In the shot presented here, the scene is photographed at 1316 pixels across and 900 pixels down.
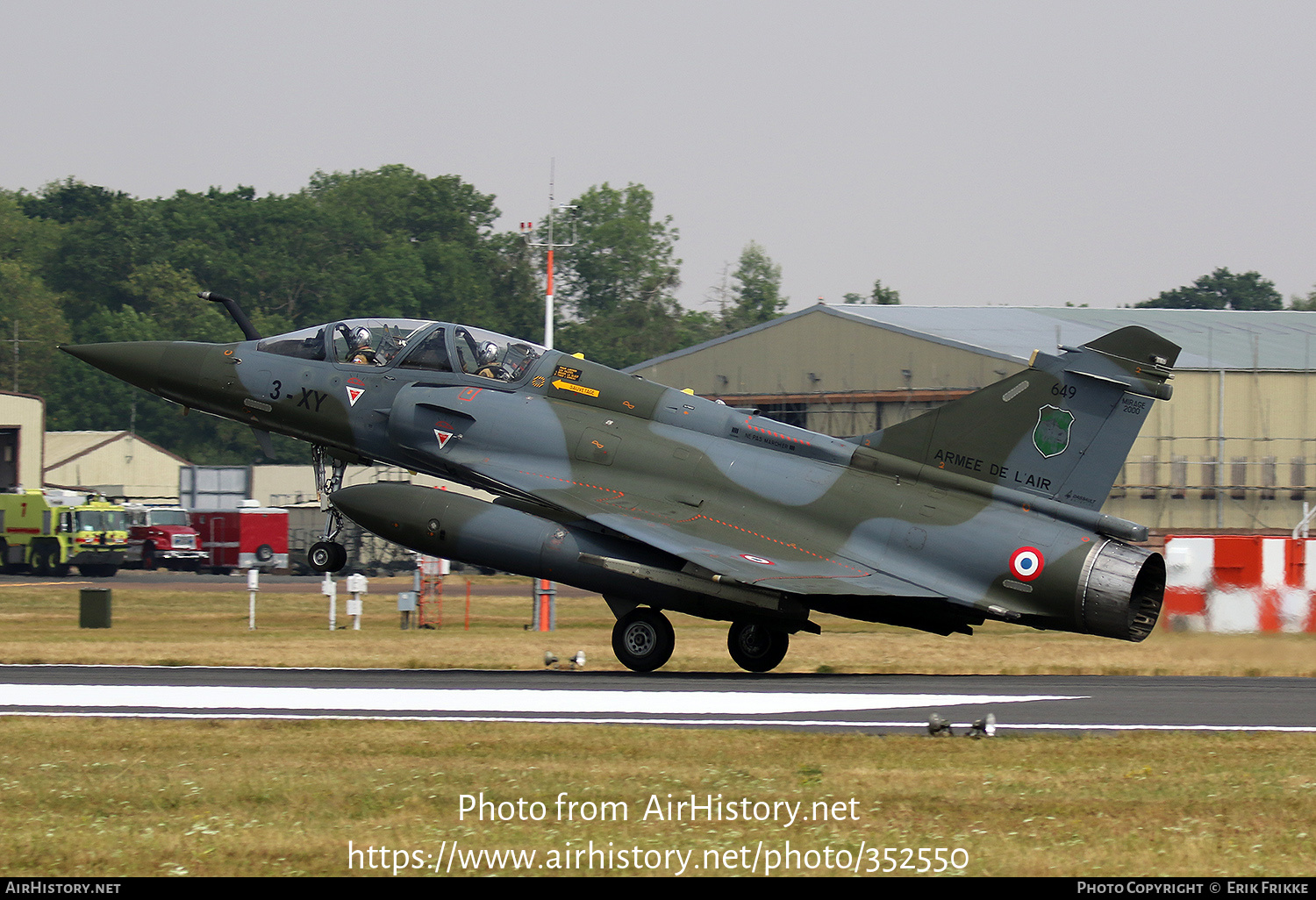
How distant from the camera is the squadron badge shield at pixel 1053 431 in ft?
57.9

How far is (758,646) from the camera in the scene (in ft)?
62.0

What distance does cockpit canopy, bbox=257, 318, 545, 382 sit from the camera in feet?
65.3

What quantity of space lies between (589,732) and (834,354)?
39.1m

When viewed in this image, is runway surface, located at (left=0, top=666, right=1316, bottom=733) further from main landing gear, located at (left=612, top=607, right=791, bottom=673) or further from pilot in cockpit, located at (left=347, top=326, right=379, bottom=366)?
pilot in cockpit, located at (left=347, top=326, right=379, bottom=366)

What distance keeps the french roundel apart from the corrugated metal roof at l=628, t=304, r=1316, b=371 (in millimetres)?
29724

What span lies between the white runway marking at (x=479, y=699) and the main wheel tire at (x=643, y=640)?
7.00 feet

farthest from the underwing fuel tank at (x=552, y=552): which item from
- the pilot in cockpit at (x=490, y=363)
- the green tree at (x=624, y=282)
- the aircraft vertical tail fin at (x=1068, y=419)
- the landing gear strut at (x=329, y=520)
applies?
the green tree at (x=624, y=282)

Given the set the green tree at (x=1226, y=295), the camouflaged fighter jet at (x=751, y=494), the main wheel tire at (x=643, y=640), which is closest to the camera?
the camouflaged fighter jet at (x=751, y=494)

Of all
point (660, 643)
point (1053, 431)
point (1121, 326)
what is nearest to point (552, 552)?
point (660, 643)

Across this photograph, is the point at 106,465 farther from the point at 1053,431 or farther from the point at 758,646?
the point at 1053,431

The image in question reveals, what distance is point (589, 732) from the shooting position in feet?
41.9

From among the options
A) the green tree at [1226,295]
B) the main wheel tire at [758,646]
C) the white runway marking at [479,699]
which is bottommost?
the white runway marking at [479,699]

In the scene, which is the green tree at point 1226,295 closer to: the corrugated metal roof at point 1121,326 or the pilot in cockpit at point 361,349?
the corrugated metal roof at point 1121,326
